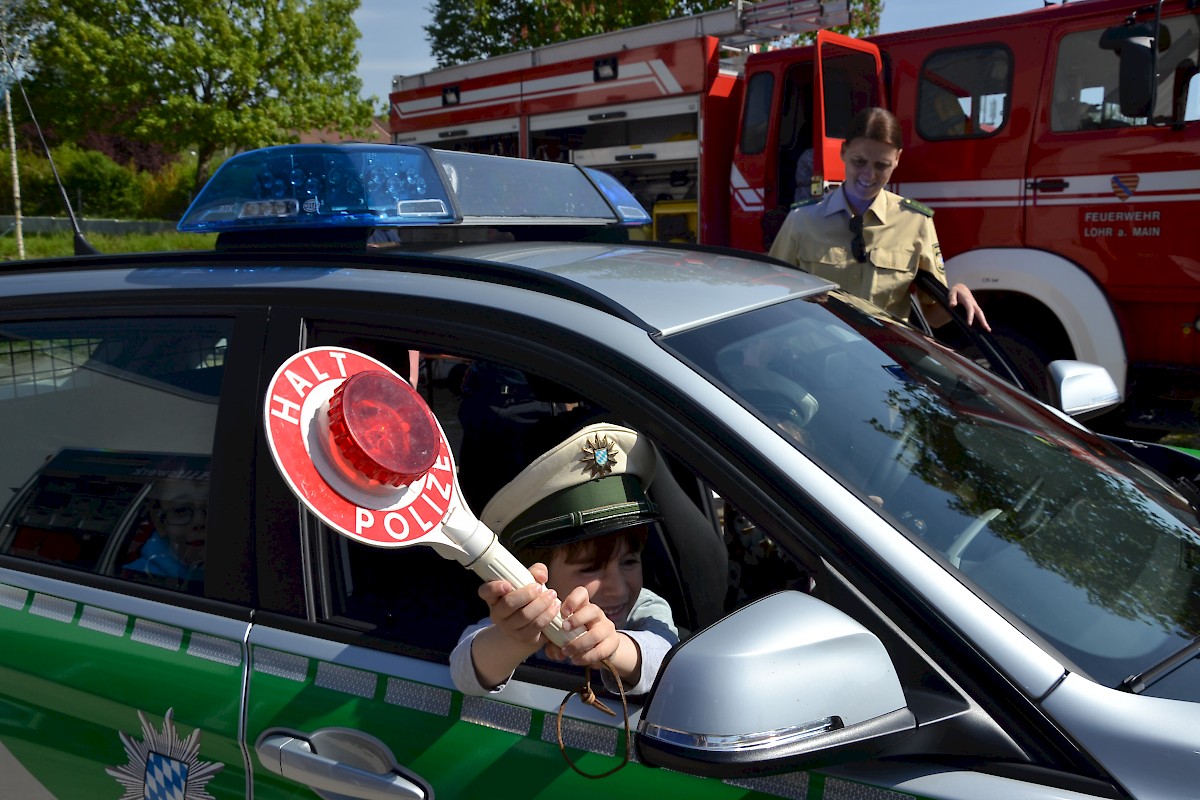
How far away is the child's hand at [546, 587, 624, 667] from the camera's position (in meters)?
1.17

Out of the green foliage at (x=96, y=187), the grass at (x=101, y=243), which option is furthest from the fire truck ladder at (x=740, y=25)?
the green foliage at (x=96, y=187)

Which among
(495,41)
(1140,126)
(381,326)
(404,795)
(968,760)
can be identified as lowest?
(404,795)

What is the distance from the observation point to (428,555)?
1.75 m

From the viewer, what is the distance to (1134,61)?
477cm

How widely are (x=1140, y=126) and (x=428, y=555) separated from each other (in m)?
4.79

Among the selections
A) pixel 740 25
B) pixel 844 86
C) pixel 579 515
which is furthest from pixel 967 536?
pixel 740 25

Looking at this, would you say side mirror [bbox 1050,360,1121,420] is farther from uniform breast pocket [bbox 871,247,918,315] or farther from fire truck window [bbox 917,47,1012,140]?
fire truck window [bbox 917,47,1012,140]

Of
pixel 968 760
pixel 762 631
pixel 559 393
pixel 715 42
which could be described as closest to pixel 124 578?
pixel 559 393

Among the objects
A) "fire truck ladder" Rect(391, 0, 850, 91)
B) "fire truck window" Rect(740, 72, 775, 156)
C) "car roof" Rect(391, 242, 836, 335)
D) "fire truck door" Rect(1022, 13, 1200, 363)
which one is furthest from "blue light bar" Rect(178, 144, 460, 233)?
"fire truck ladder" Rect(391, 0, 850, 91)

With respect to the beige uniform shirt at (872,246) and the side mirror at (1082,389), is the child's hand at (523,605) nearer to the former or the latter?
the side mirror at (1082,389)

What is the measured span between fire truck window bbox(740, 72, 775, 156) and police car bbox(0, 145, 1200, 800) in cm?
463

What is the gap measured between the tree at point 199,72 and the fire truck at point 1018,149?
16.2m

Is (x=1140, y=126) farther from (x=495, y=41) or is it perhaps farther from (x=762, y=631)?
(x=495, y=41)

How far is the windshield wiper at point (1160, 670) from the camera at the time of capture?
1193 mm
